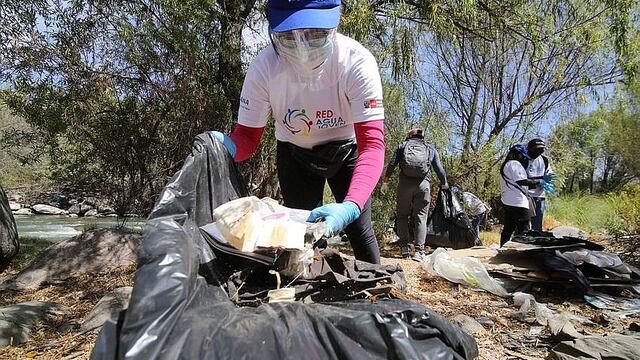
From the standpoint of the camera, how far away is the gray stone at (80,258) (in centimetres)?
448

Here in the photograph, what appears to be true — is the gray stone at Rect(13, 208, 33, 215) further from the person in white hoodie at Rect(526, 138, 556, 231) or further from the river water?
the person in white hoodie at Rect(526, 138, 556, 231)

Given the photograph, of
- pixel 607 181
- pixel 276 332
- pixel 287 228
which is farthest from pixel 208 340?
pixel 607 181

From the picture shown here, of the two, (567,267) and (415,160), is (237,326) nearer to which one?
(567,267)

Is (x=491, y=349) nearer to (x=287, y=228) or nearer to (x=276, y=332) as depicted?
(x=287, y=228)

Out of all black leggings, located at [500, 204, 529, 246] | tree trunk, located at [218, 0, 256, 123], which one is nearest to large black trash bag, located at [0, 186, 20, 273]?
tree trunk, located at [218, 0, 256, 123]

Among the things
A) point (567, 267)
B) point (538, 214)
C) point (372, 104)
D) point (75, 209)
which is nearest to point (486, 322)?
point (567, 267)

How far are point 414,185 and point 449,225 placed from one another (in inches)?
41.3

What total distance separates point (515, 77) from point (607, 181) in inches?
995

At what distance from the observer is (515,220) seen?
588 cm

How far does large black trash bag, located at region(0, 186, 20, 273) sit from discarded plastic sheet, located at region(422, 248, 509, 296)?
4601 millimetres

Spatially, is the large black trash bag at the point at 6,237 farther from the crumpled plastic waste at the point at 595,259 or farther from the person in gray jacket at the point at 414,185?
the crumpled plastic waste at the point at 595,259

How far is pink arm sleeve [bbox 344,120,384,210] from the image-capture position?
1806 millimetres

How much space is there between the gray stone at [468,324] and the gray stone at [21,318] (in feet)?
8.21

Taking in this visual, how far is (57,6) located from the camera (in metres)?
Result: 5.59
